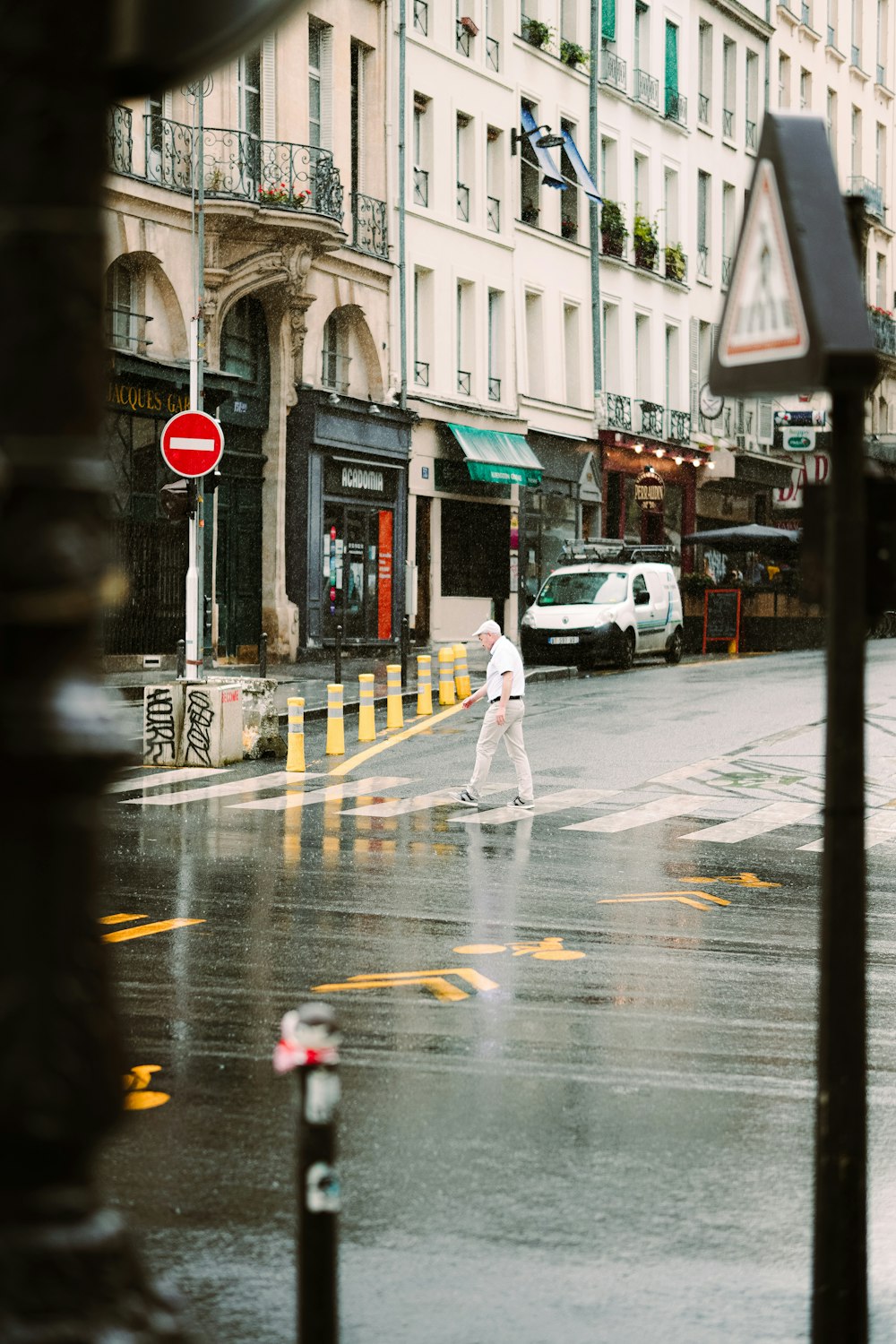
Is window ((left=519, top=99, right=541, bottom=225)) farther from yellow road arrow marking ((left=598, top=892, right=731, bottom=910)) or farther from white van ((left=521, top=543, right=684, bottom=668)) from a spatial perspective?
yellow road arrow marking ((left=598, top=892, right=731, bottom=910))

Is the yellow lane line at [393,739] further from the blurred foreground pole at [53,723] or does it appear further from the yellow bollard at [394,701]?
the blurred foreground pole at [53,723]

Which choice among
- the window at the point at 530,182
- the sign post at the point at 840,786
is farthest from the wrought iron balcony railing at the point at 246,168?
the sign post at the point at 840,786

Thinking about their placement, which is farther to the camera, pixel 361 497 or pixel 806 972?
pixel 361 497

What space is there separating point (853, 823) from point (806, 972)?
507 cm

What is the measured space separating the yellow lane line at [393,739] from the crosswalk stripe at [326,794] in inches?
27.5

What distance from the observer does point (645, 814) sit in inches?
600

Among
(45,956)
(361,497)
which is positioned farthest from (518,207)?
(45,956)

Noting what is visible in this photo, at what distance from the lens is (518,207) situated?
4181 centimetres

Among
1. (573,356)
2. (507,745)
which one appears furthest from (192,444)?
(573,356)

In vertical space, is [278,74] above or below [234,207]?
above

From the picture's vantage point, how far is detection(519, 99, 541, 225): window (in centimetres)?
4188

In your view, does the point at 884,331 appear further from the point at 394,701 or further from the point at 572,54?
the point at 394,701

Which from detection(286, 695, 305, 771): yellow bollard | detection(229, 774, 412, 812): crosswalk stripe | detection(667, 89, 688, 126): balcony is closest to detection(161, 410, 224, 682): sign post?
detection(286, 695, 305, 771): yellow bollard

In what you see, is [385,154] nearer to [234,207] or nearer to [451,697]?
[234,207]
